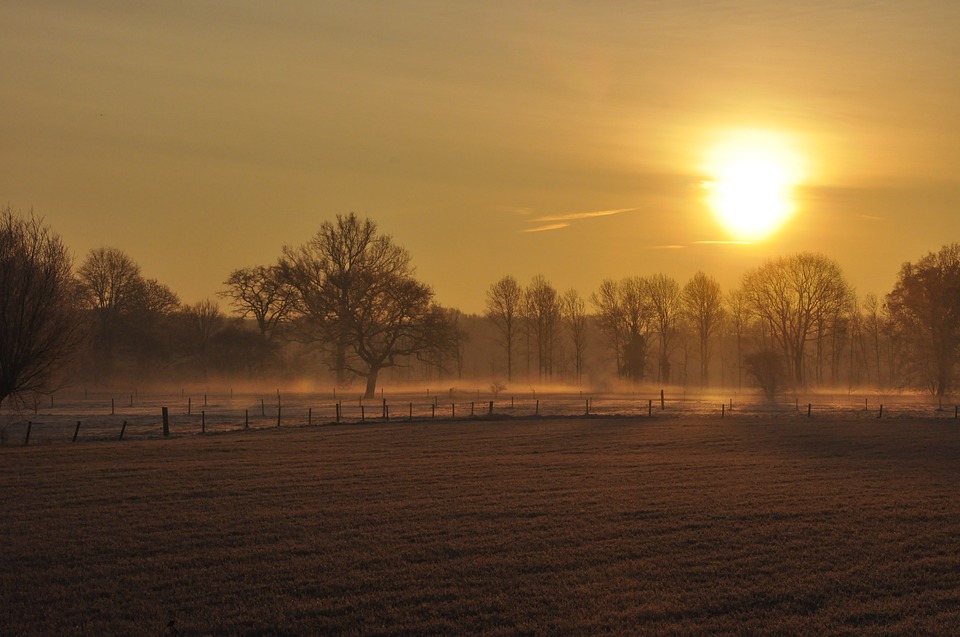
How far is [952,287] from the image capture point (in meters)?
72.1

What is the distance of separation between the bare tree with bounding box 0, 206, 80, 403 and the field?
15.7 ft

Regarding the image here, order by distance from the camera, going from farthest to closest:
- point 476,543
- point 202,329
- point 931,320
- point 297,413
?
point 202,329, point 931,320, point 297,413, point 476,543

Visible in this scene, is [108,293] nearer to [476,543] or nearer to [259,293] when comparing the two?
[259,293]

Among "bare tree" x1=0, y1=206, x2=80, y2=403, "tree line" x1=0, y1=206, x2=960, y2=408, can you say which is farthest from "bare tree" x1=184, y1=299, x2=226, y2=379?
"bare tree" x1=0, y1=206, x2=80, y2=403

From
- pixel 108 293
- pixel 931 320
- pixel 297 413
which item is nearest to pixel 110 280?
pixel 108 293

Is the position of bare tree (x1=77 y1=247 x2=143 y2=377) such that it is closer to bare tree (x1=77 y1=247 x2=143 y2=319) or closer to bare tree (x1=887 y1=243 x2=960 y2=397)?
bare tree (x1=77 y1=247 x2=143 y2=319)

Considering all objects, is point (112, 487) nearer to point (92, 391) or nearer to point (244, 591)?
point (244, 591)

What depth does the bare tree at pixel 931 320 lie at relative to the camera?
2835 inches

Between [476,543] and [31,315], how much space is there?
27566mm

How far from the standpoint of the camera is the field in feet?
41.2

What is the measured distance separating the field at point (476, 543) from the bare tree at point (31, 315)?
15.7 feet

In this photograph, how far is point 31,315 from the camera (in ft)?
120

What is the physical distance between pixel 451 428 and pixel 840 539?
29.0m

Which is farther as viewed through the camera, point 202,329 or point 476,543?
point 202,329
